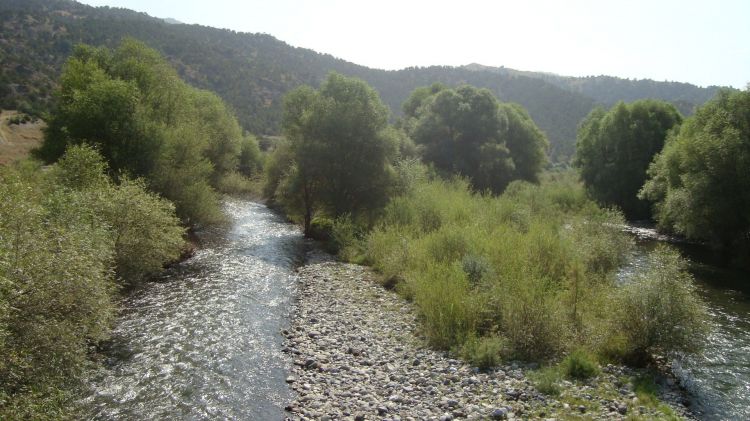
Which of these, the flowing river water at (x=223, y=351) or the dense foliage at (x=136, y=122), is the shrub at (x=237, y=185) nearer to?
the dense foliage at (x=136, y=122)

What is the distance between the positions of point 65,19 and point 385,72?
105 meters

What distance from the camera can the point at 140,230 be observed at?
21.5m

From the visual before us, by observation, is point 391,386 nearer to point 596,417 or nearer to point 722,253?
point 596,417

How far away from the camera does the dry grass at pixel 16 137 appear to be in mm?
51906

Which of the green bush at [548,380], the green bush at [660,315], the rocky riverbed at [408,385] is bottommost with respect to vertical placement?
the rocky riverbed at [408,385]

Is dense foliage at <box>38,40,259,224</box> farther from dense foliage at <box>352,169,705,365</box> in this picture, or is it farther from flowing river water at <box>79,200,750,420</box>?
dense foliage at <box>352,169,705,365</box>

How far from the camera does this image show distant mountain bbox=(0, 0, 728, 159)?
8075cm

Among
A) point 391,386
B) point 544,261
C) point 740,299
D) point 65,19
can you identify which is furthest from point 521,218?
point 65,19

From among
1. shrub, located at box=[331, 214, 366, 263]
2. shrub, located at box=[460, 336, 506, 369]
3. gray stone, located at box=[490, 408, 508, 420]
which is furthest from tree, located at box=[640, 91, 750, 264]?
gray stone, located at box=[490, 408, 508, 420]

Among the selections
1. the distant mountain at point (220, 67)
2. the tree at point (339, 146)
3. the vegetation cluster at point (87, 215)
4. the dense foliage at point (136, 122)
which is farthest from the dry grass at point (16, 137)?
the tree at point (339, 146)

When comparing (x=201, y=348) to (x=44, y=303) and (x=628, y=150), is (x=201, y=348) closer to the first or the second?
(x=44, y=303)

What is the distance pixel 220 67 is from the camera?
132 meters

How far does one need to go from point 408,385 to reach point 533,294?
18.5ft

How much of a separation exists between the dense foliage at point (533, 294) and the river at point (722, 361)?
3.95ft
